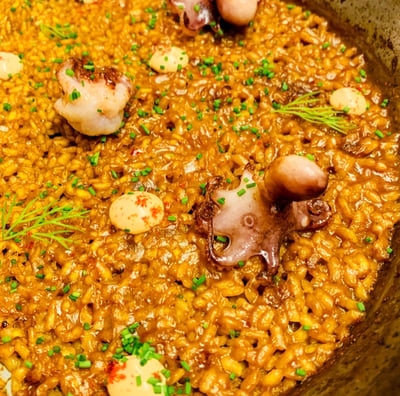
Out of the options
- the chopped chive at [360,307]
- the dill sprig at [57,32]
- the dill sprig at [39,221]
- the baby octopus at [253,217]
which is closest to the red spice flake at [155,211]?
the baby octopus at [253,217]

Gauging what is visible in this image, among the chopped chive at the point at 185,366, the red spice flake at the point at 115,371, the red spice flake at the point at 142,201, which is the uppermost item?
the red spice flake at the point at 142,201

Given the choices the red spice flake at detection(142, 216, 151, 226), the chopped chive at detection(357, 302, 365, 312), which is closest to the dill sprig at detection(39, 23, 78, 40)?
the red spice flake at detection(142, 216, 151, 226)

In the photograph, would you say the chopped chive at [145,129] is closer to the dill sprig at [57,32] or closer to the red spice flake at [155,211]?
the red spice flake at [155,211]

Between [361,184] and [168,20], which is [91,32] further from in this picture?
[361,184]

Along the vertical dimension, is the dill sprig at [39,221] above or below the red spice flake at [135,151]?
below

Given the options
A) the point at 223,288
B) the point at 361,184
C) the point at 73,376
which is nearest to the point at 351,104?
the point at 361,184

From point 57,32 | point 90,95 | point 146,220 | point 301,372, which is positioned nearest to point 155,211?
point 146,220
